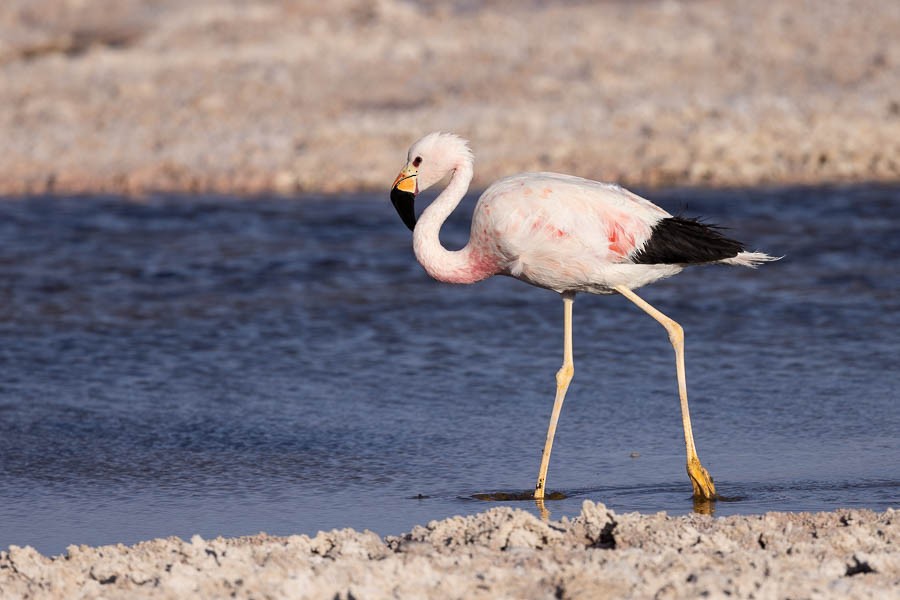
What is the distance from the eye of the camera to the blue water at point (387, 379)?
6.32 metres

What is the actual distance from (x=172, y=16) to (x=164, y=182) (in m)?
7.30

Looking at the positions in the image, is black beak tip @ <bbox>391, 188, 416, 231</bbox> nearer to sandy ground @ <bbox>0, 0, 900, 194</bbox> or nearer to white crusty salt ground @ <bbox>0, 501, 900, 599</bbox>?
white crusty salt ground @ <bbox>0, 501, 900, 599</bbox>

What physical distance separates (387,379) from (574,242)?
2.28m

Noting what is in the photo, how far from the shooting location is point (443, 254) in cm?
687

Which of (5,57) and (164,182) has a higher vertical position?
(5,57)

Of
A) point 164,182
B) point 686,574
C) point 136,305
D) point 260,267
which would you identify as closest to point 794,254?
point 260,267

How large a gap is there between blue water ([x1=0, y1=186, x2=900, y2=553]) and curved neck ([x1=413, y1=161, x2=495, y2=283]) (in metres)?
0.85

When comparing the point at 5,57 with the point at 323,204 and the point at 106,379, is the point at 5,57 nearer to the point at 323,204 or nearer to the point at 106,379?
the point at 323,204

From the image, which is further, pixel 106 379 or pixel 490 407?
pixel 106 379

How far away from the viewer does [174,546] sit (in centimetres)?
504

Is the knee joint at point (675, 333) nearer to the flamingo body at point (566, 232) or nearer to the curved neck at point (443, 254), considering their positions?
the flamingo body at point (566, 232)

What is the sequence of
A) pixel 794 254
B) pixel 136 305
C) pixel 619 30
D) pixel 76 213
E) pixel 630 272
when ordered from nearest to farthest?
pixel 630 272, pixel 136 305, pixel 794 254, pixel 76 213, pixel 619 30

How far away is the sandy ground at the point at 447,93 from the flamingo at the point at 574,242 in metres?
7.56

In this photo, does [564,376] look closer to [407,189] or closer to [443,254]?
[443,254]
